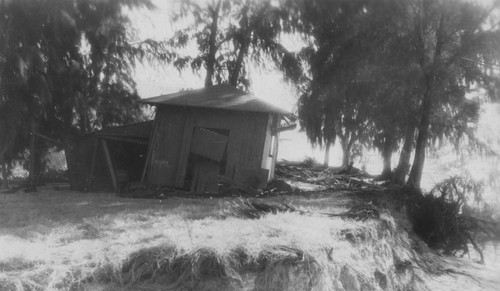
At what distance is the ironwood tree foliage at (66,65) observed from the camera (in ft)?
52.0

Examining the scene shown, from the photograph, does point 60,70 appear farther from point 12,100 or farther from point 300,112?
point 300,112

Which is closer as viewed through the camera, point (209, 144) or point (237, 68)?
point (209, 144)

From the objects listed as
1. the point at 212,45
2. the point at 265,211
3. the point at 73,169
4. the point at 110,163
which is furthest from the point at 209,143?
the point at 212,45

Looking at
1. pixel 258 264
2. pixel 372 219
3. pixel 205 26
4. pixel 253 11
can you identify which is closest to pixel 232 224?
pixel 258 264

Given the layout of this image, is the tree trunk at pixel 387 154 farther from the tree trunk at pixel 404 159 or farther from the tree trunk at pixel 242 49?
the tree trunk at pixel 242 49

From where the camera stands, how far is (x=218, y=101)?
52.7 ft

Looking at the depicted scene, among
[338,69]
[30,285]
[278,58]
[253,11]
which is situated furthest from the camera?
[278,58]

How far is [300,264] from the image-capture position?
5.83m

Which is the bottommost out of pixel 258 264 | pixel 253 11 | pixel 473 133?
pixel 258 264

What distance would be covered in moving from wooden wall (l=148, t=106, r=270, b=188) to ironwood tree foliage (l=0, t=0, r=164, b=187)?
4.67 metres

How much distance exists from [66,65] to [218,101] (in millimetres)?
8415

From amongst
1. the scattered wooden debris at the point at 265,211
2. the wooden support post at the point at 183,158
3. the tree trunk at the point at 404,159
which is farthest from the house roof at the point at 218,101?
the scattered wooden debris at the point at 265,211

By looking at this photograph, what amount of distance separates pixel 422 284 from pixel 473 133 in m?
9.45

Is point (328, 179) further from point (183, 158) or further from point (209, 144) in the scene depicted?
point (183, 158)
